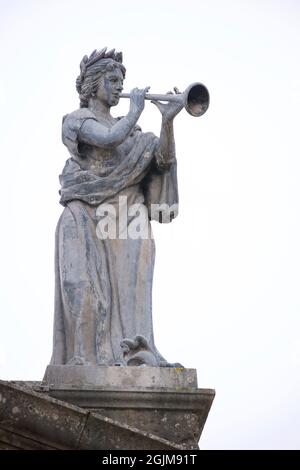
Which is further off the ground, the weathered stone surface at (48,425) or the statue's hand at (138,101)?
the statue's hand at (138,101)

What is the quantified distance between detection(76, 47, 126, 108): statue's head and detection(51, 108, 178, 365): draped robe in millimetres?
256

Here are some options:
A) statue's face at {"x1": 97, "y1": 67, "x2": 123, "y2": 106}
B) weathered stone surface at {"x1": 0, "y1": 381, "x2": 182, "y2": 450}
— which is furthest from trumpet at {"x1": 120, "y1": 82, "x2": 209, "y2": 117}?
weathered stone surface at {"x1": 0, "y1": 381, "x2": 182, "y2": 450}

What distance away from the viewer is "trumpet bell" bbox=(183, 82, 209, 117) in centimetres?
1530

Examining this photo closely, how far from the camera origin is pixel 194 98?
50.3 ft

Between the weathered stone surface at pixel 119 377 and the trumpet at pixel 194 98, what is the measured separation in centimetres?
275

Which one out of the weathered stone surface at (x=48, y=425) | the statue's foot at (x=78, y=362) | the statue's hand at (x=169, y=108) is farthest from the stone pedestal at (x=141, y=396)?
the statue's hand at (x=169, y=108)

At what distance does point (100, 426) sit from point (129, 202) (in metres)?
3.99

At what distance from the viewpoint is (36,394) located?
471 inches

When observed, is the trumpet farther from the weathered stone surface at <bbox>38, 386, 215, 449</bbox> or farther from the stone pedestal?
the weathered stone surface at <bbox>38, 386, 215, 449</bbox>

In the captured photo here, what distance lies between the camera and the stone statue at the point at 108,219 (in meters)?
14.9

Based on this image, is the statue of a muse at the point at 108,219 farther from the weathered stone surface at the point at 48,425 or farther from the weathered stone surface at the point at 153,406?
the weathered stone surface at the point at 48,425

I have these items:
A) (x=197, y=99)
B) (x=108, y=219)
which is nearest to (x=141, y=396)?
(x=108, y=219)

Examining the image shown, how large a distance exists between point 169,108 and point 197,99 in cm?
31
